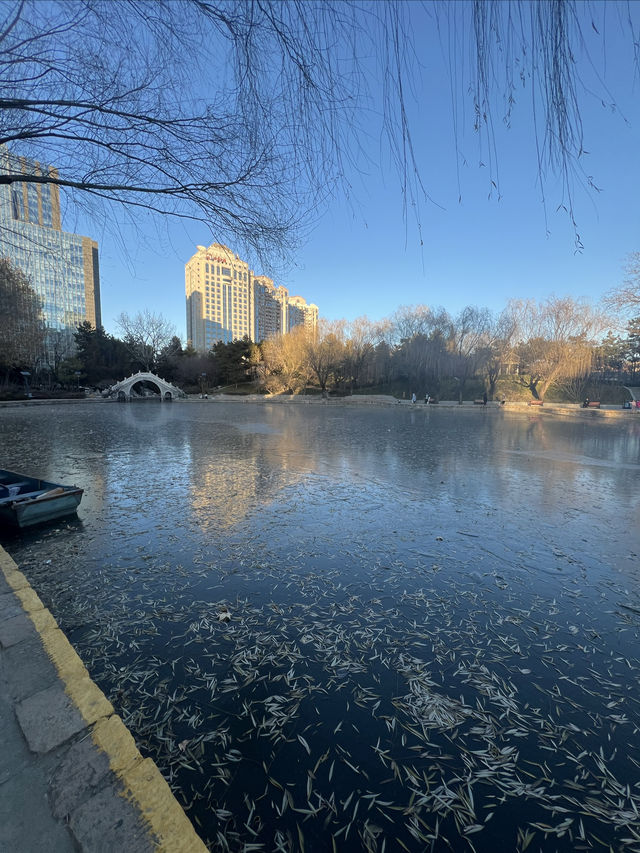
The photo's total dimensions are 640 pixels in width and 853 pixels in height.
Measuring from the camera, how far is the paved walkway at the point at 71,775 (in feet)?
5.14

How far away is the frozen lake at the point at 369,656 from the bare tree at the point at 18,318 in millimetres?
26572

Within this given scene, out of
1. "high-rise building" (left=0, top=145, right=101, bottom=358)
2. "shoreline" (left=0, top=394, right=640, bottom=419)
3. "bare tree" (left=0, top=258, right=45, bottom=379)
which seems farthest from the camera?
"shoreline" (left=0, top=394, right=640, bottom=419)

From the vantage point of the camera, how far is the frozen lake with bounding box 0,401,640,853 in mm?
2080

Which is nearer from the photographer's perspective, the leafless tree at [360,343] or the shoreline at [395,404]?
the shoreline at [395,404]

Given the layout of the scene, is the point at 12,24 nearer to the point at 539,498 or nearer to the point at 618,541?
the point at 618,541

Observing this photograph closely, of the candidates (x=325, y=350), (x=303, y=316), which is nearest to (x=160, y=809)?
(x=325, y=350)

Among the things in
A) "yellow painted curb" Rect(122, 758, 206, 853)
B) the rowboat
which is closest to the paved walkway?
"yellow painted curb" Rect(122, 758, 206, 853)

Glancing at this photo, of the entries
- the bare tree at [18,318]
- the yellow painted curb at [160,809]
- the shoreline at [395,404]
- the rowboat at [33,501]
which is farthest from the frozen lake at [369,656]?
the shoreline at [395,404]

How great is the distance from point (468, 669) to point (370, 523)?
3.34m

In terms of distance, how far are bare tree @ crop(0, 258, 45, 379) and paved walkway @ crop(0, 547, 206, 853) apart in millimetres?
28165

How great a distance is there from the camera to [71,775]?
1.82 m

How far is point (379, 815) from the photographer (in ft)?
6.70

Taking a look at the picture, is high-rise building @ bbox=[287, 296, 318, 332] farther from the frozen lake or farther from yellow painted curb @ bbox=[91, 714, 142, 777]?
yellow painted curb @ bbox=[91, 714, 142, 777]

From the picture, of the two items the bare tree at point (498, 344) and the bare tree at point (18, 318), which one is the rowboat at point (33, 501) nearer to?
the bare tree at point (18, 318)
